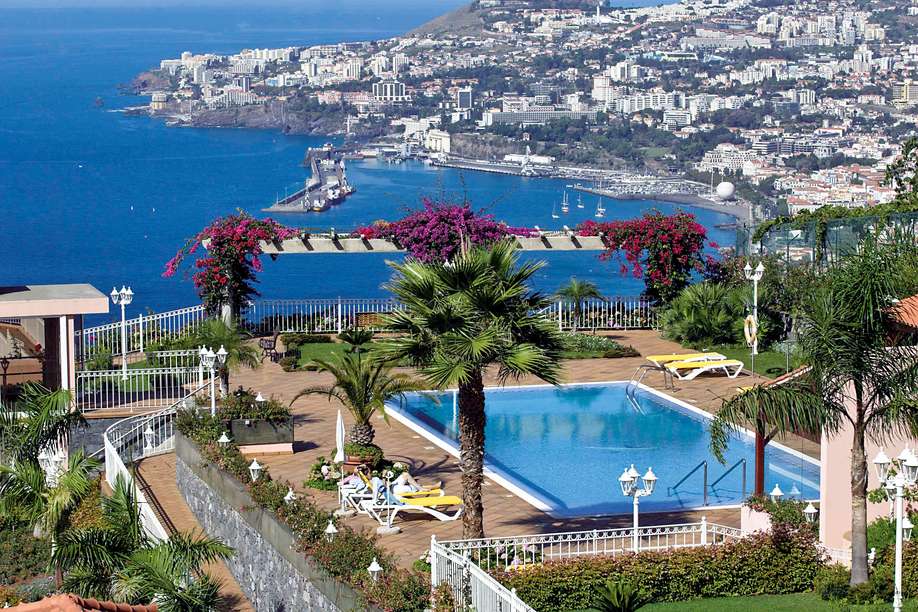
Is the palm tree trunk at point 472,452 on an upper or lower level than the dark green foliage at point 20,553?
upper

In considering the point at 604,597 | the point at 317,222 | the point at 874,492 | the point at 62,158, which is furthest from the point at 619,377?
the point at 62,158

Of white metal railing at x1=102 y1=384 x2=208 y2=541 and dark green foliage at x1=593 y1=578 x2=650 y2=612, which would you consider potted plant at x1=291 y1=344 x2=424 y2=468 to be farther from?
dark green foliage at x1=593 y1=578 x2=650 y2=612

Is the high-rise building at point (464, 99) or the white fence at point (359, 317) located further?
the high-rise building at point (464, 99)

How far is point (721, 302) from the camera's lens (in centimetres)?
1966

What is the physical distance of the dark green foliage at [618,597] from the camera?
29.6ft

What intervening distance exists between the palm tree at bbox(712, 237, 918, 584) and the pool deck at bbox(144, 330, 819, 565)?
2.52 m

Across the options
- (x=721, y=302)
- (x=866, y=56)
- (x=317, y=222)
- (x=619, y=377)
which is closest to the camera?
(x=619, y=377)

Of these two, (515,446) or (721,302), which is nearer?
(515,446)

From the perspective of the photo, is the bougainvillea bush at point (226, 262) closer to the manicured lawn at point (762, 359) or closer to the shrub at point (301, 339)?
the shrub at point (301, 339)

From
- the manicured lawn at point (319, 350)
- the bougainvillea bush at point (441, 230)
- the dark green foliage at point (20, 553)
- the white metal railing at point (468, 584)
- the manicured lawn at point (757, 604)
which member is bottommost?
the dark green foliage at point (20, 553)

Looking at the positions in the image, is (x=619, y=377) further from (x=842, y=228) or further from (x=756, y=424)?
(x=756, y=424)

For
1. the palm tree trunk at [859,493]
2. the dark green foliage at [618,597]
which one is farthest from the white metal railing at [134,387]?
the palm tree trunk at [859,493]

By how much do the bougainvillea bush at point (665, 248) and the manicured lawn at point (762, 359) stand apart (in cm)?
162

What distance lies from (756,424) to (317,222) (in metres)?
77.6
